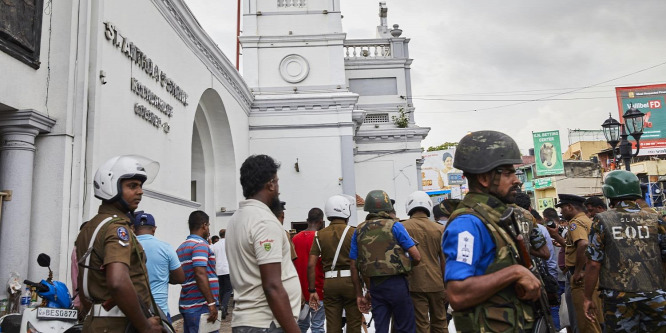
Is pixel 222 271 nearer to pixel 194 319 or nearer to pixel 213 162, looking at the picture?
pixel 194 319

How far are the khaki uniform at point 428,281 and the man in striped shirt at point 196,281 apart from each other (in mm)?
2316

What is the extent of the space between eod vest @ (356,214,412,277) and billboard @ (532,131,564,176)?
31.0m

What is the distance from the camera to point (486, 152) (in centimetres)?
253

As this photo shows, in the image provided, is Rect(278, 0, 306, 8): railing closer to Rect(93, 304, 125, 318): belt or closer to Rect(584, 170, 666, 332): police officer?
Rect(584, 170, 666, 332): police officer

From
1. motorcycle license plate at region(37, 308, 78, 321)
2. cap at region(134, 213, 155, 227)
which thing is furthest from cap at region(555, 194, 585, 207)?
motorcycle license plate at region(37, 308, 78, 321)

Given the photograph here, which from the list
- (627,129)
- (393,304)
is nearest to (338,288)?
(393,304)

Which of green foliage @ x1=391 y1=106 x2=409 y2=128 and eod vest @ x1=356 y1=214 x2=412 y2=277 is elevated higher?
green foliage @ x1=391 y1=106 x2=409 y2=128

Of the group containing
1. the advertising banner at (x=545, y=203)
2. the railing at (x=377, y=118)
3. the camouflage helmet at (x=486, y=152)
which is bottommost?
the camouflage helmet at (x=486, y=152)

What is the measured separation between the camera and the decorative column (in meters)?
5.89

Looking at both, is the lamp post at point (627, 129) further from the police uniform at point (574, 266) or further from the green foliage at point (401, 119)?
the green foliage at point (401, 119)

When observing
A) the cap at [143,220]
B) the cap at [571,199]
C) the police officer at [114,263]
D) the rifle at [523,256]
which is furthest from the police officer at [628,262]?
the cap at [143,220]

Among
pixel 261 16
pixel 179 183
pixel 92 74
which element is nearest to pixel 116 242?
pixel 92 74

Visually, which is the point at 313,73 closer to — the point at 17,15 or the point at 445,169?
the point at 17,15

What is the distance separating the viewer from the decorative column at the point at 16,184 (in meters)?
5.89
